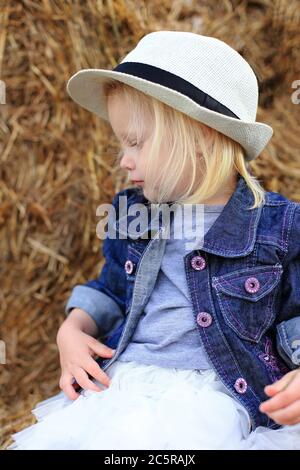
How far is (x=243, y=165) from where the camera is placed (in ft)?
4.33

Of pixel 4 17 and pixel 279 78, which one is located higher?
pixel 4 17

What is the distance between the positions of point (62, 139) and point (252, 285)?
35.6 inches

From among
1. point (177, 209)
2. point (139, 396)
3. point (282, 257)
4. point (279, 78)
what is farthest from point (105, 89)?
point (279, 78)

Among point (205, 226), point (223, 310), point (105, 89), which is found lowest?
point (223, 310)

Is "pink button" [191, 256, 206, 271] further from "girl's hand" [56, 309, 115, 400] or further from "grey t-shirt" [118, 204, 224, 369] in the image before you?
"girl's hand" [56, 309, 115, 400]

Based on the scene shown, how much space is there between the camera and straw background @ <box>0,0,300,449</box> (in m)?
1.91

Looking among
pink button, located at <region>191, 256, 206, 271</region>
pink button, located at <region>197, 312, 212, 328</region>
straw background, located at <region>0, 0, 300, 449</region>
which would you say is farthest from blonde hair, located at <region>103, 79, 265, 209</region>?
straw background, located at <region>0, 0, 300, 449</region>

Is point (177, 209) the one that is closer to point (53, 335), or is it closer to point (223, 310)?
point (223, 310)

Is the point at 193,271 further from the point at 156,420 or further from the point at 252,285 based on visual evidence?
the point at 156,420

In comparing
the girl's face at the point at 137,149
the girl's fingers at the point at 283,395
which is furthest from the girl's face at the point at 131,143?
the girl's fingers at the point at 283,395

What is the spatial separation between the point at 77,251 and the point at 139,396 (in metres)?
0.87

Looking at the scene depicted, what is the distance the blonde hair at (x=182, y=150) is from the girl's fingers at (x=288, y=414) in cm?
40

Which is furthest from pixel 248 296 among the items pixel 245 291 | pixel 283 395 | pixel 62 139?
pixel 62 139

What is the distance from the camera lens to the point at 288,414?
3.38 ft
